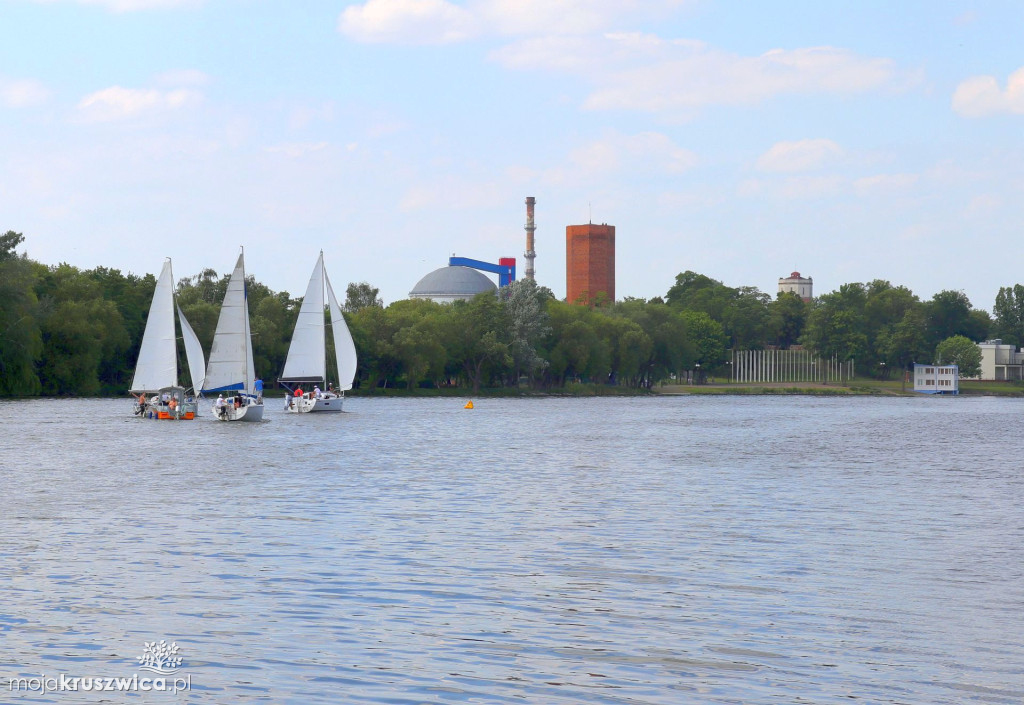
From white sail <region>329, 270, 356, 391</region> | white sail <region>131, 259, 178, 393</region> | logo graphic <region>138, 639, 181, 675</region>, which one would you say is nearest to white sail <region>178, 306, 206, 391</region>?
white sail <region>131, 259, 178, 393</region>

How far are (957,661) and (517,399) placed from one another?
14514 cm

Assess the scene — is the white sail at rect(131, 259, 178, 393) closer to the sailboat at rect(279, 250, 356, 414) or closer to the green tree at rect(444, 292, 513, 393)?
the sailboat at rect(279, 250, 356, 414)

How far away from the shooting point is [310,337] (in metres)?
95.1

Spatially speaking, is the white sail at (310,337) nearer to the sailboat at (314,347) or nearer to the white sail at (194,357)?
the sailboat at (314,347)

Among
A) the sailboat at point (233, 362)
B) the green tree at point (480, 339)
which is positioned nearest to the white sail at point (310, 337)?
the sailboat at point (233, 362)

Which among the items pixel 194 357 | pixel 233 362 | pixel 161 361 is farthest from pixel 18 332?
pixel 233 362

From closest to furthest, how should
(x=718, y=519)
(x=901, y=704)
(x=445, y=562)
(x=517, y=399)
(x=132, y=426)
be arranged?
(x=901, y=704)
(x=445, y=562)
(x=718, y=519)
(x=132, y=426)
(x=517, y=399)

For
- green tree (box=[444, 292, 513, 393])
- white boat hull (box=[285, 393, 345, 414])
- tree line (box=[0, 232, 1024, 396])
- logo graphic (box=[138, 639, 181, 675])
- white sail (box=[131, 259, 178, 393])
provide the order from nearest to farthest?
logo graphic (box=[138, 639, 181, 675]), white sail (box=[131, 259, 178, 393]), white boat hull (box=[285, 393, 345, 414]), tree line (box=[0, 232, 1024, 396]), green tree (box=[444, 292, 513, 393])

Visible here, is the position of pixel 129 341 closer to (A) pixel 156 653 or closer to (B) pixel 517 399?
(B) pixel 517 399

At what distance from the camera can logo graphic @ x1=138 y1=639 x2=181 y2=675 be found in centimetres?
1542

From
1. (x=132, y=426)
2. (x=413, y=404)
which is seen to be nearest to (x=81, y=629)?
(x=132, y=426)

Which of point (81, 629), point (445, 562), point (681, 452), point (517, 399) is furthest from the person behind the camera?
point (517, 399)

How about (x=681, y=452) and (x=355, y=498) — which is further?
(x=681, y=452)

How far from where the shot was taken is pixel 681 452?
202 ft
